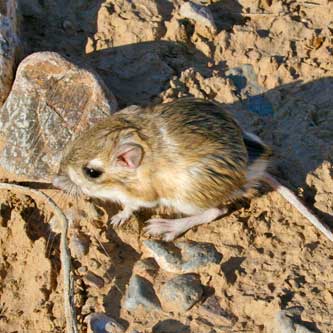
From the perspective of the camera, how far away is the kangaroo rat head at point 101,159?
5309 mm

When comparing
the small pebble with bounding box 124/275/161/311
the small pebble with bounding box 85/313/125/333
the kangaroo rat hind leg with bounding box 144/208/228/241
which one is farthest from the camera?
the kangaroo rat hind leg with bounding box 144/208/228/241

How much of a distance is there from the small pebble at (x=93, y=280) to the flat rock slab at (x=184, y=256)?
385 mm

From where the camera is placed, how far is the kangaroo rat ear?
5258 mm

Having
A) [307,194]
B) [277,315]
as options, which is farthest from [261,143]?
[277,315]

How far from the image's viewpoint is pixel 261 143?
5605 millimetres

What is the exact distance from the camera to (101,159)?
17.6ft

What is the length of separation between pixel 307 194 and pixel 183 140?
104 centimetres

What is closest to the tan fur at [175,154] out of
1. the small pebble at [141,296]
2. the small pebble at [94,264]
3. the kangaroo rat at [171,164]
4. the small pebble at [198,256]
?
the kangaroo rat at [171,164]

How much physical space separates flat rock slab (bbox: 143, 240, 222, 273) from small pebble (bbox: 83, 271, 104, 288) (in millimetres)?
385

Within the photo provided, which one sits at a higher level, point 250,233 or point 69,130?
point 69,130

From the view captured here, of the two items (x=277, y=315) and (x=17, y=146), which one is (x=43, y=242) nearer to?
(x=17, y=146)

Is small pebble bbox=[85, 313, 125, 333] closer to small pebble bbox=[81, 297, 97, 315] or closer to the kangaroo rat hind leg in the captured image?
small pebble bbox=[81, 297, 97, 315]

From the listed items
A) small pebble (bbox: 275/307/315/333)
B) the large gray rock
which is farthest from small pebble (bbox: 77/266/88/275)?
the large gray rock

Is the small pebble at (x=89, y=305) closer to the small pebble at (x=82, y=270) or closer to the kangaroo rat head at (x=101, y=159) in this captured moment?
the small pebble at (x=82, y=270)
